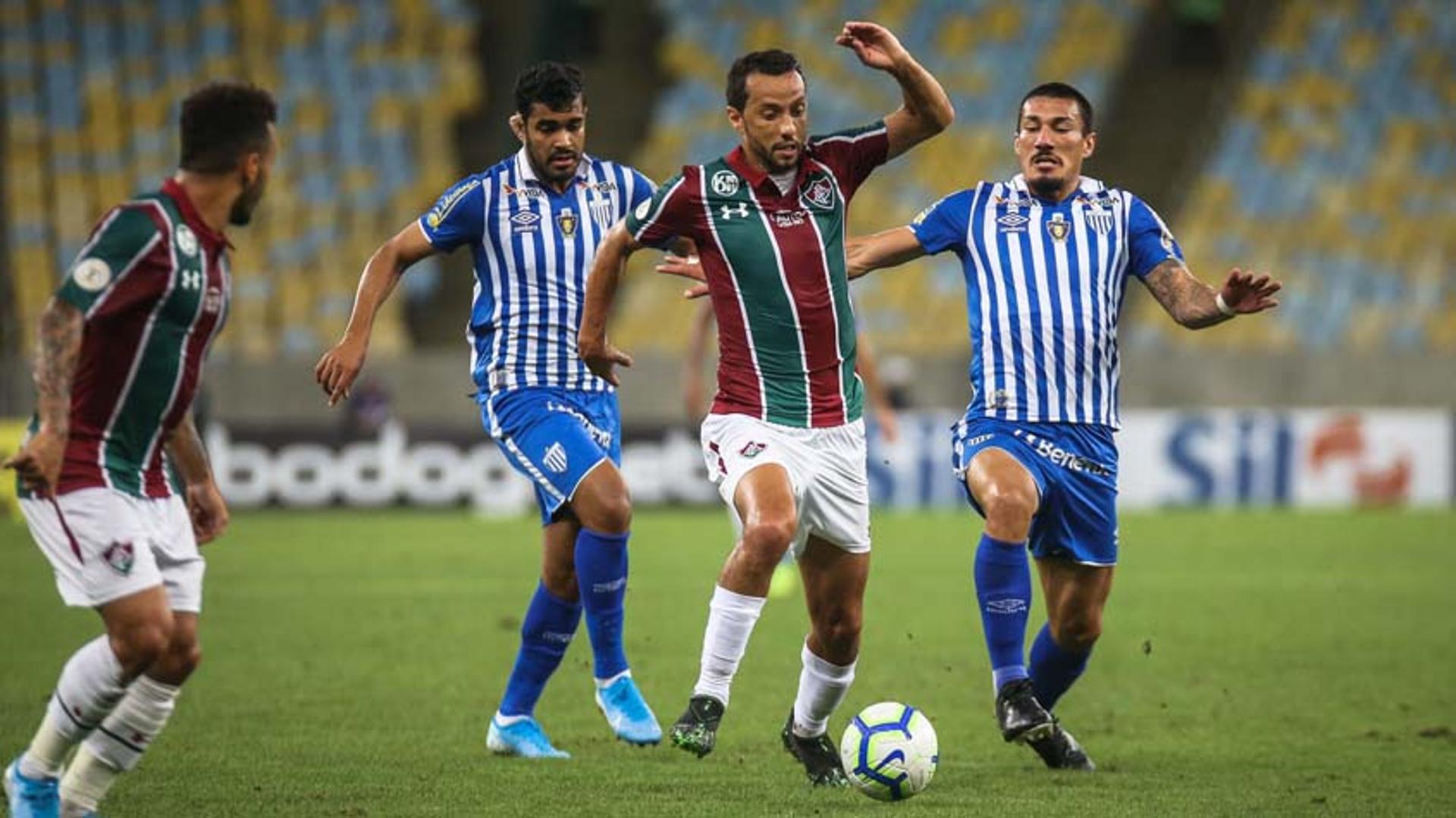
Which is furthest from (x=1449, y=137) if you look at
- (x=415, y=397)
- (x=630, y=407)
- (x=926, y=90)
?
(x=926, y=90)

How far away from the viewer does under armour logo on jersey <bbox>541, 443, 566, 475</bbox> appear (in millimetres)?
7539

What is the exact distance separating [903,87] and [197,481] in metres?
2.66

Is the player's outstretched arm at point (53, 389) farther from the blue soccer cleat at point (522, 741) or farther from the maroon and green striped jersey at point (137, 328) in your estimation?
the blue soccer cleat at point (522, 741)

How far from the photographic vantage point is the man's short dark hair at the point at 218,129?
565 centimetres

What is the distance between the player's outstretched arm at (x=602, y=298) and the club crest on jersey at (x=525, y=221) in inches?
33.8

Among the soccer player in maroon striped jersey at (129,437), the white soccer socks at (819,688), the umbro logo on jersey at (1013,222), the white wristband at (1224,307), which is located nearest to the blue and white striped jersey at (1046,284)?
the umbro logo on jersey at (1013,222)

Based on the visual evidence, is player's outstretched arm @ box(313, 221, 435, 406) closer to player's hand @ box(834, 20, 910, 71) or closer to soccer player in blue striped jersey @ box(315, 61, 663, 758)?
soccer player in blue striped jersey @ box(315, 61, 663, 758)

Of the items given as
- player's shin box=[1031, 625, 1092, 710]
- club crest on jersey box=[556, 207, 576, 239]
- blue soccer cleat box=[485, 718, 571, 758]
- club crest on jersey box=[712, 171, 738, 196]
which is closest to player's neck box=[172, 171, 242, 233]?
club crest on jersey box=[712, 171, 738, 196]

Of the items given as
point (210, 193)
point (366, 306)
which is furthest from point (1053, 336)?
point (210, 193)

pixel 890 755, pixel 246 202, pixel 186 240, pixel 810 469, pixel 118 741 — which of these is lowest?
pixel 890 755

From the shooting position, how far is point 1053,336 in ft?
24.3

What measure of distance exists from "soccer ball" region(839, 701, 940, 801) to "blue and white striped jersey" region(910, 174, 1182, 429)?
1.36 meters

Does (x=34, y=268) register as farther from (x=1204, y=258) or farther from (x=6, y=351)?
(x=1204, y=258)

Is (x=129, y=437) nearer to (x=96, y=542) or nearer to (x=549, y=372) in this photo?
(x=96, y=542)
